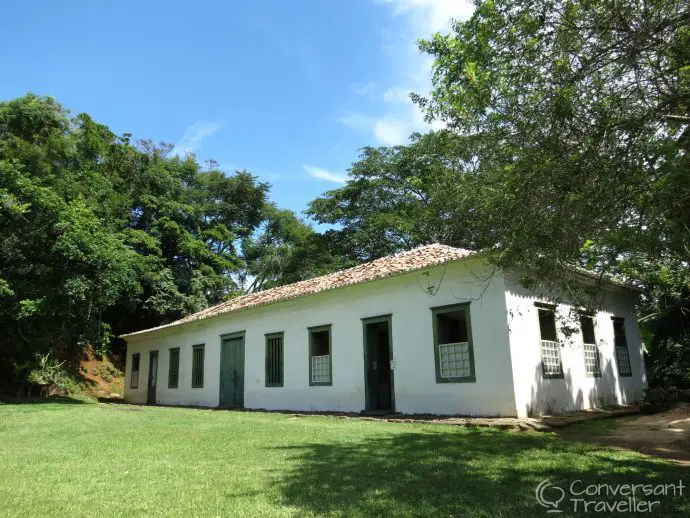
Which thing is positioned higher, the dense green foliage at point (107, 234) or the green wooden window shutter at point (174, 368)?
the dense green foliage at point (107, 234)

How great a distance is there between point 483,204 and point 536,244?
0.85 metres

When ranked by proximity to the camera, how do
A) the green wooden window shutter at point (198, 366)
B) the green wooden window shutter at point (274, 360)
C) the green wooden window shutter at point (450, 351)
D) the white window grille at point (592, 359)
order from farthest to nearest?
1. the green wooden window shutter at point (198, 366)
2. the green wooden window shutter at point (274, 360)
3. the white window grille at point (592, 359)
4. the green wooden window shutter at point (450, 351)

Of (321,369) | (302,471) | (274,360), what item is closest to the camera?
(302,471)

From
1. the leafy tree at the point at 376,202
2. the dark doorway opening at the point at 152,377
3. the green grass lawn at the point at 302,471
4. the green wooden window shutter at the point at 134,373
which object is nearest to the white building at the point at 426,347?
the green grass lawn at the point at 302,471

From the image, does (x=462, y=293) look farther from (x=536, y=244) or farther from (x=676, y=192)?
(x=676, y=192)

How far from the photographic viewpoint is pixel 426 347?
1184cm

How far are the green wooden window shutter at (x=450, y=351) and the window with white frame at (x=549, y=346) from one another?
5.38 feet

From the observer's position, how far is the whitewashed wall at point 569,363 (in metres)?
10.7

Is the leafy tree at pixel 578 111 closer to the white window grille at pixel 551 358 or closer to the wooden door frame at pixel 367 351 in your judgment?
the white window grille at pixel 551 358

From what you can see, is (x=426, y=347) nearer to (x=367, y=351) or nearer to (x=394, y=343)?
(x=394, y=343)

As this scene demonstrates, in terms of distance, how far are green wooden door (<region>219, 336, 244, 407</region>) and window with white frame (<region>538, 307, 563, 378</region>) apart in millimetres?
9371

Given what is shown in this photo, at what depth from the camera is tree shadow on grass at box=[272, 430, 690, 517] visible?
4.12 m

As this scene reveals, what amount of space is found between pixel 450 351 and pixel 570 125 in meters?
6.78

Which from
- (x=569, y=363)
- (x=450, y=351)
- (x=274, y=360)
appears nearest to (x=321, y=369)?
(x=274, y=360)
